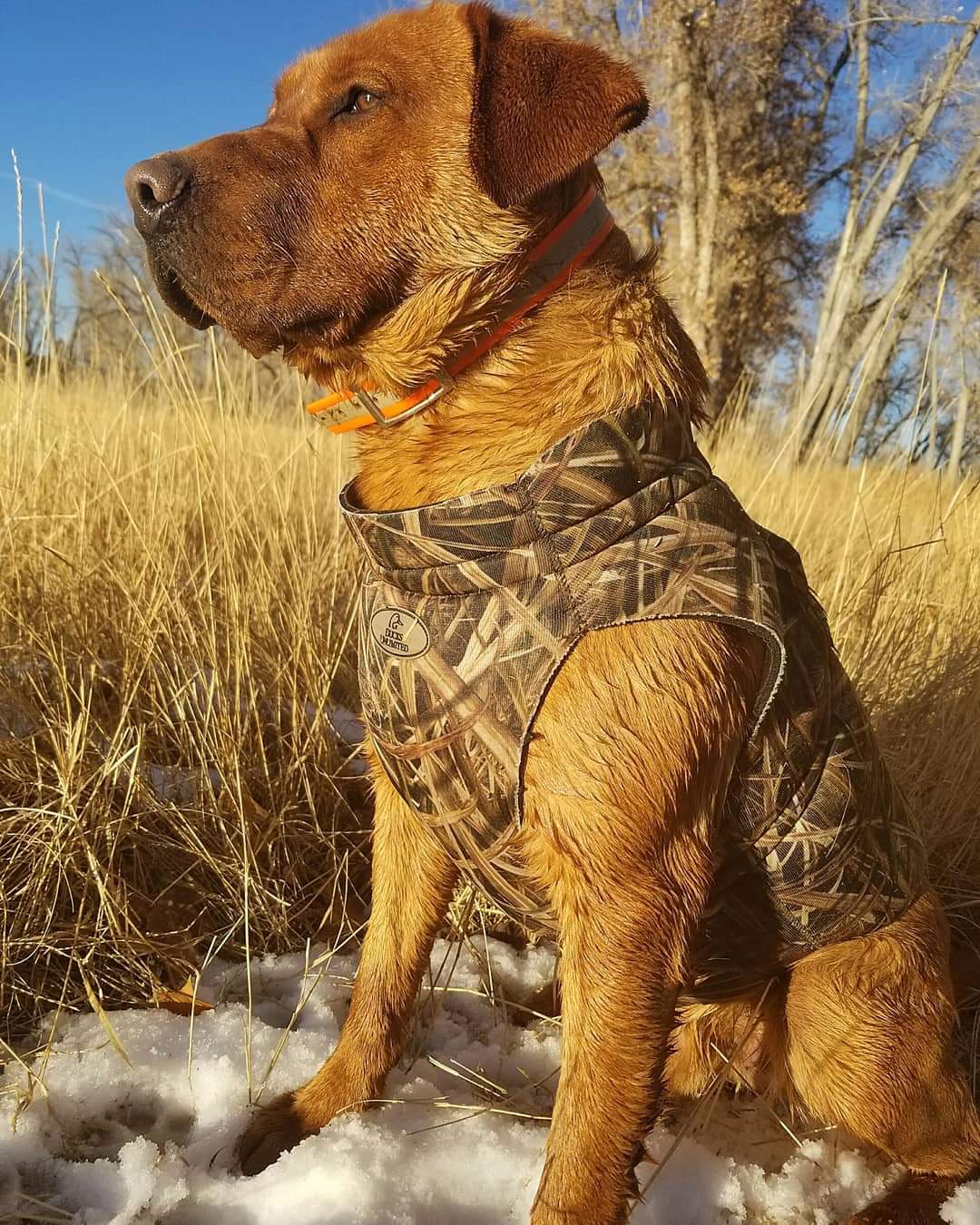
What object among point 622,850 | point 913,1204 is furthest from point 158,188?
point 913,1204

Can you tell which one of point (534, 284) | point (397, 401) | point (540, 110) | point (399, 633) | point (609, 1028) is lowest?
point (609, 1028)

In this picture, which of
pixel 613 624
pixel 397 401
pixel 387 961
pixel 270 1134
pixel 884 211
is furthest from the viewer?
pixel 884 211

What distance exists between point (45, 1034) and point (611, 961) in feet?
4.02

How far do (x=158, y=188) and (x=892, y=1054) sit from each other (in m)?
1.85

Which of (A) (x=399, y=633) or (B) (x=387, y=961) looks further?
(B) (x=387, y=961)

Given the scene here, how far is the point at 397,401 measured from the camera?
4.60 feet

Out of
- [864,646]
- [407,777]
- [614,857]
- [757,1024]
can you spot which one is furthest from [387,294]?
[864,646]

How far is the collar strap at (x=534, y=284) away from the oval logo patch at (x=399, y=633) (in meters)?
0.33

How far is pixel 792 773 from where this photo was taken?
1320 millimetres

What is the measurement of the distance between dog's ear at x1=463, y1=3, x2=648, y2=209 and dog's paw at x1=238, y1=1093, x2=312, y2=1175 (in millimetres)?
1674

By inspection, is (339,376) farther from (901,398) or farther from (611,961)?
(901,398)

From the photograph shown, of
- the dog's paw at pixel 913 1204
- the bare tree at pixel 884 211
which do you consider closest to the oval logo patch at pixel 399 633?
the dog's paw at pixel 913 1204

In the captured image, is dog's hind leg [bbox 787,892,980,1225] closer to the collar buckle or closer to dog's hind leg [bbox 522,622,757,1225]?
dog's hind leg [bbox 522,622,757,1225]

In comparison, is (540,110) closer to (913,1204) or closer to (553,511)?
(553,511)
